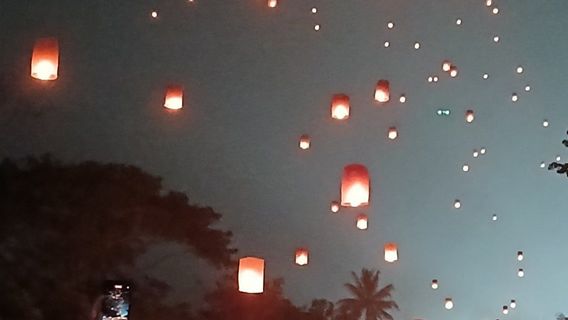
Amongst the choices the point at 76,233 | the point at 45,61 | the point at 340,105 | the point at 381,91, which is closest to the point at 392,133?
the point at 381,91

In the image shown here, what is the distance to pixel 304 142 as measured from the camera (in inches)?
263

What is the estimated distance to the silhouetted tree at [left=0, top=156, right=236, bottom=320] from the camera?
571 cm

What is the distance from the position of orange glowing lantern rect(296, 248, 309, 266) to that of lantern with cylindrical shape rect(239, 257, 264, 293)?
1.03 meters

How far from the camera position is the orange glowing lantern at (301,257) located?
21.6ft

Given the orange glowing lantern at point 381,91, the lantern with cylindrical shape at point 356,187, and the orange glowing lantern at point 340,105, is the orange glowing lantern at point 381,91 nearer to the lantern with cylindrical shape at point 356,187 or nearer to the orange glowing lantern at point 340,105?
the orange glowing lantern at point 340,105

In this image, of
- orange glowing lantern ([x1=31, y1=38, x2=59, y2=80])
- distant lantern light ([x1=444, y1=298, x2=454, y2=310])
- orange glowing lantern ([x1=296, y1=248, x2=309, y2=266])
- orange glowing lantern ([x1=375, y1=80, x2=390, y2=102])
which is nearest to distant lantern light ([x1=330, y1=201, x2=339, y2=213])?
orange glowing lantern ([x1=296, y1=248, x2=309, y2=266])

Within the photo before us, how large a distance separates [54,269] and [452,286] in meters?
3.30

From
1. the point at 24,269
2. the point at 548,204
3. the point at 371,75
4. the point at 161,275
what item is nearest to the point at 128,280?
the point at 161,275

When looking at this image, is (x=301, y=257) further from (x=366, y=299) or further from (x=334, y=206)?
(x=366, y=299)

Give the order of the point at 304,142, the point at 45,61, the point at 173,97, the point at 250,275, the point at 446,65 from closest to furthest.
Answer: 1. the point at 45,61
2. the point at 250,275
3. the point at 173,97
4. the point at 304,142
5. the point at 446,65

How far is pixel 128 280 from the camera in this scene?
233 inches

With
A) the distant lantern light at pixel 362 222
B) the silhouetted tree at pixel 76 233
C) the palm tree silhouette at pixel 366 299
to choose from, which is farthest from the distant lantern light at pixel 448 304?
the silhouetted tree at pixel 76 233

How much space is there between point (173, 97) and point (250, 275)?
122 centimetres

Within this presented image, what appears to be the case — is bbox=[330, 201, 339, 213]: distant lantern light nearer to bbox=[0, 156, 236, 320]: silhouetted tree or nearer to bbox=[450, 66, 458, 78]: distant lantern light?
Answer: bbox=[0, 156, 236, 320]: silhouetted tree
